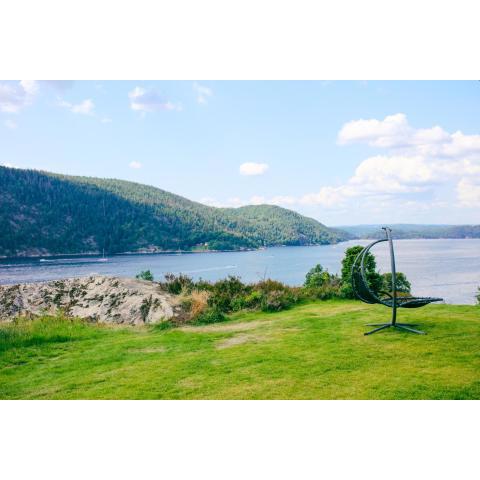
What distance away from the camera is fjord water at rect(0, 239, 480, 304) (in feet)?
47.0

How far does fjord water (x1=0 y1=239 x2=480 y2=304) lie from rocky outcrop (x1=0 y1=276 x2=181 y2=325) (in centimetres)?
277

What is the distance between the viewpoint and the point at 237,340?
514 centimetres

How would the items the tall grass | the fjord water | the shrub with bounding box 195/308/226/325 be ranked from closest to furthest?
the tall grass, the shrub with bounding box 195/308/226/325, the fjord water

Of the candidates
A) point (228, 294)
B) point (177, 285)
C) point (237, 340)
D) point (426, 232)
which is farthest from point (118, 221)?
point (237, 340)

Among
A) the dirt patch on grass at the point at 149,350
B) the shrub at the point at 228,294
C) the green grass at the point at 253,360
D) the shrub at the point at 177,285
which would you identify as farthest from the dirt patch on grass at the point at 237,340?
the shrub at the point at 177,285

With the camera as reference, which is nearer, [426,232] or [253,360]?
[253,360]

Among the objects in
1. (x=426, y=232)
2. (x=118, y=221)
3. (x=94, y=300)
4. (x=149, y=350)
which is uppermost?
(x=118, y=221)

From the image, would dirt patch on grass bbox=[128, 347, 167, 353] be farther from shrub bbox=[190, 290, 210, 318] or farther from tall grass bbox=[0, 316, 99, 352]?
shrub bbox=[190, 290, 210, 318]

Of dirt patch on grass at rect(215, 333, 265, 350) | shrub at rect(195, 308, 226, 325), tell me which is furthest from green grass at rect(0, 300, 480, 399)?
shrub at rect(195, 308, 226, 325)

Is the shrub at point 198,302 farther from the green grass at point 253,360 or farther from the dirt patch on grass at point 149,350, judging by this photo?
the dirt patch on grass at point 149,350

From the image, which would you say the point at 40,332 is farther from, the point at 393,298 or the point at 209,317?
the point at 393,298

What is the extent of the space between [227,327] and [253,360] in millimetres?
1885
